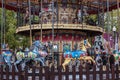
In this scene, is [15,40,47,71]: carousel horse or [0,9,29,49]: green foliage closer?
[15,40,47,71]: carousel horse

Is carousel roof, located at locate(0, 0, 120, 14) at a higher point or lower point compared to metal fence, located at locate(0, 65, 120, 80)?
higher

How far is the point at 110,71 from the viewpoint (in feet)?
36.6

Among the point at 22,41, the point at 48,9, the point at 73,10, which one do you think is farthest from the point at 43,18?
the point at 22,41

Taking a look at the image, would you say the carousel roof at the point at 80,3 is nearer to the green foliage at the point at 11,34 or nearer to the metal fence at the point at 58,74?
the green foliage at the point at 11,34

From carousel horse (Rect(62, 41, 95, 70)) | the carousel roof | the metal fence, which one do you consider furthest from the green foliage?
the metal fence

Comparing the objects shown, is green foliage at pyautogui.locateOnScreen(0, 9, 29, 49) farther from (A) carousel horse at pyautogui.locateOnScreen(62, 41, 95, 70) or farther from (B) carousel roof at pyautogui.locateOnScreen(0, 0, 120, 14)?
(A) carousel horse at pyautogui.locateOnScreen(62, 41, 95, 70)

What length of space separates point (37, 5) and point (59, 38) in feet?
12.8

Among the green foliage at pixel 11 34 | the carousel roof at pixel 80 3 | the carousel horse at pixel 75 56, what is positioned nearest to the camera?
the carousel horse at pixel 75 56

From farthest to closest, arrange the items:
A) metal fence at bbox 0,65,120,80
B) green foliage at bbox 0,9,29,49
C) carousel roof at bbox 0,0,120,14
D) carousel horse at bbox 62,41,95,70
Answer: green foliage at bbox 0,9,29,49 → carousel roof at bbox 0,0,120,14 → carousel horse at bbox 62,41,95,70 → metal fence at bbox 0,65,120,80

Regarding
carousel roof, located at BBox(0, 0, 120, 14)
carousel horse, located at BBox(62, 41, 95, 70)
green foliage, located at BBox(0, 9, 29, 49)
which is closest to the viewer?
carousel horse, located at BBox(62, 41, 95, 70)

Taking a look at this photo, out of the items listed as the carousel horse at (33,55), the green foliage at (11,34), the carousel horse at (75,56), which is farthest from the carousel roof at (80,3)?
the green foliage at (11,34)

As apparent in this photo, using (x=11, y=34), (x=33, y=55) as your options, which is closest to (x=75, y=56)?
(x=33, y=55)

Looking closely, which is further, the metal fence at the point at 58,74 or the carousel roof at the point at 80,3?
the carousel roof at the point at 80,3

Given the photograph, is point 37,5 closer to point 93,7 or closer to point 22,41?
point 93,7
